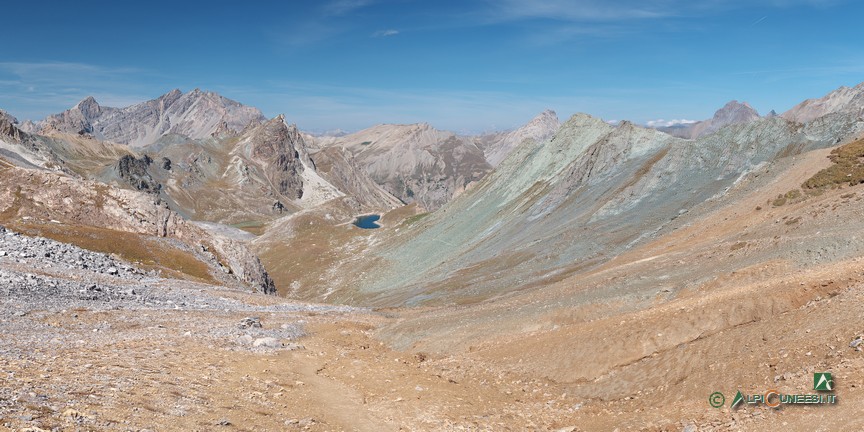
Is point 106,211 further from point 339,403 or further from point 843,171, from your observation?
point 843,171

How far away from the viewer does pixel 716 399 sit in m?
17.4

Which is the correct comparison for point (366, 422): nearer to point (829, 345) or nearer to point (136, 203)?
point (829, 345)

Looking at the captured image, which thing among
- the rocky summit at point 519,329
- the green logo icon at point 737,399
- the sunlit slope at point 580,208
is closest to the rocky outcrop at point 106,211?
the rocky summit at point 519,329

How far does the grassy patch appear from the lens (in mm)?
42763

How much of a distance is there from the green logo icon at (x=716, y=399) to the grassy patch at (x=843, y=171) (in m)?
34.8

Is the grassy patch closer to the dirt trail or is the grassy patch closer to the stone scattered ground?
the stone scattered ground

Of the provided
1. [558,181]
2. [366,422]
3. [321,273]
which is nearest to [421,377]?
[366,422]

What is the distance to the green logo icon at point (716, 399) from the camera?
1715 cm

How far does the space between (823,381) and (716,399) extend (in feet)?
9.83

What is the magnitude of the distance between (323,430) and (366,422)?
219 centimetres

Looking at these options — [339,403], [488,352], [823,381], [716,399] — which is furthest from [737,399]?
[339,403]

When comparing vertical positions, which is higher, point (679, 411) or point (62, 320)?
point (62, 320)

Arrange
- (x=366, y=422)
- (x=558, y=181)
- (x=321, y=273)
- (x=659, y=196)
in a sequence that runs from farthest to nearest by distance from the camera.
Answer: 1. (x=321, y=273)
2. (x=558, y=181)
3. (x=659, y=196)
4. (x=366, y=422)

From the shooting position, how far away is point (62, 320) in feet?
83.8
